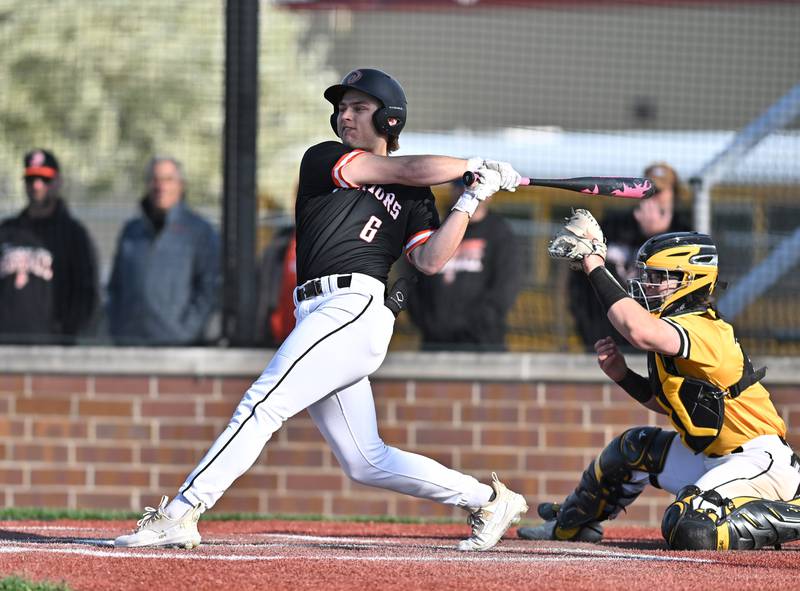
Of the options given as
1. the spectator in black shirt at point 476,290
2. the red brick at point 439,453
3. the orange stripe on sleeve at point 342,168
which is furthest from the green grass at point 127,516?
the orange stripe on sleeve at point 342,168

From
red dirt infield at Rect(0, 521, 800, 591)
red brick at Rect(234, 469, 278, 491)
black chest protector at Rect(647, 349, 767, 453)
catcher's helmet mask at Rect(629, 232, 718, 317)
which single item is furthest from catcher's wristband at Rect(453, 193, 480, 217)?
red brick at Rect(234, 469, 278, 491)

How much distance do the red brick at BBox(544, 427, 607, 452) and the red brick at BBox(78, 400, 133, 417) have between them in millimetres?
2633

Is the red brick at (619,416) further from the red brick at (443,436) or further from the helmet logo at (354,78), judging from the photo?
the helmet logo at (354,78)

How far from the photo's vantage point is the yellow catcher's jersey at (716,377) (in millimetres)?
5633

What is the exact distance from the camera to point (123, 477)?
8734 millimetres

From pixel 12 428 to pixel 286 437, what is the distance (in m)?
1.75

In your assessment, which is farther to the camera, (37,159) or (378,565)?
(37,159)

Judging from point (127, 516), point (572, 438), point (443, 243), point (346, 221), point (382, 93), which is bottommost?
point (127, 516)

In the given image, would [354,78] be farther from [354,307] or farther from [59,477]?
[59,477]

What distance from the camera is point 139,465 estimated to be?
872 cm

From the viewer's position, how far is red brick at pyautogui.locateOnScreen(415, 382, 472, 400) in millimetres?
8625

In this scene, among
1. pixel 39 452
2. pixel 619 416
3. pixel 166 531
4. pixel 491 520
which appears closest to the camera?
pixel 166 531

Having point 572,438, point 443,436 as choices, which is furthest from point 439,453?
point 572,438

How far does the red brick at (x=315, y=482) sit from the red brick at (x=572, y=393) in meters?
1.39
